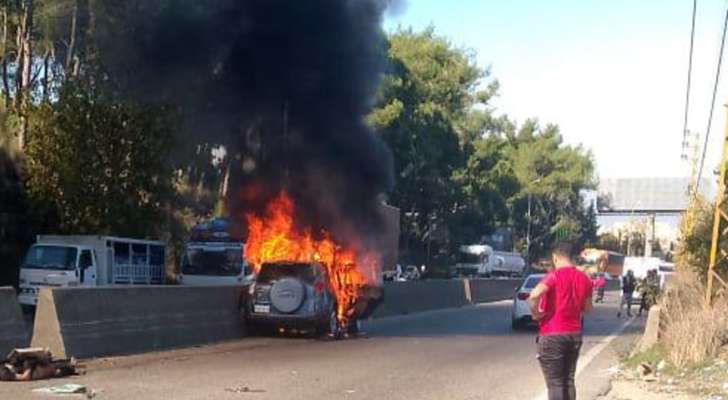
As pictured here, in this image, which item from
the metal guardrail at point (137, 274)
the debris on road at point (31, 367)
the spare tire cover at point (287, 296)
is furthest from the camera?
the metal guardrail at point (137, 274)

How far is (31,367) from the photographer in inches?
467

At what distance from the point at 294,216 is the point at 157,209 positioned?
5748 millimetres

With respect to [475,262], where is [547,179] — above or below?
above

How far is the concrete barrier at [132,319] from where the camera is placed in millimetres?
13602

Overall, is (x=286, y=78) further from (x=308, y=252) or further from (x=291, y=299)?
(x=291, y=299)

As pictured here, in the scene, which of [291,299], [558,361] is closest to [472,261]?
[291,299]

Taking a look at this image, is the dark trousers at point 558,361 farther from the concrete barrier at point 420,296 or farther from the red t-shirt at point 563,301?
the concrete barrier at point 420,296

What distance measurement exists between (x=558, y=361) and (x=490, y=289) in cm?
3728

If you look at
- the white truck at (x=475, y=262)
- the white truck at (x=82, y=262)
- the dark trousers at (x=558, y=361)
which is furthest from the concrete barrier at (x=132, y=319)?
the white truck at (x=475, y=262)

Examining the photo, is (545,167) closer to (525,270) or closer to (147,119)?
(525,270)

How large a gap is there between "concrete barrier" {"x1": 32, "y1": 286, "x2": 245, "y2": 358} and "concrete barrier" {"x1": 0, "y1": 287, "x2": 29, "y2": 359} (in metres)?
0.21

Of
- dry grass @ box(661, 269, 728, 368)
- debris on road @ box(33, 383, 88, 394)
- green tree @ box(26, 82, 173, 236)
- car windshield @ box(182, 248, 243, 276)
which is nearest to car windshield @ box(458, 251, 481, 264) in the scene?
car windshield @ box(182, 248, 243, 276)

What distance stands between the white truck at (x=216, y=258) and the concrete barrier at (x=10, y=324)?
1415 centimetres

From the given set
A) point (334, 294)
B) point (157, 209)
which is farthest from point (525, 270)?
point (334, 294)
